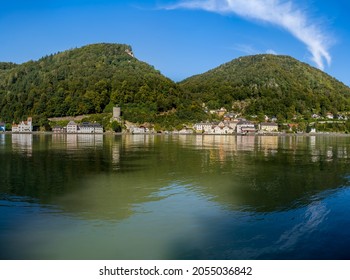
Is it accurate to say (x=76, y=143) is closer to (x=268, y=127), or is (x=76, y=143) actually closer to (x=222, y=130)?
(x=222, y=130)

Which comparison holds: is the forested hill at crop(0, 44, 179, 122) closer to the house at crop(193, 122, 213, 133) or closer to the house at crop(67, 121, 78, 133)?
the house at crop(67, 121, 78, 133)

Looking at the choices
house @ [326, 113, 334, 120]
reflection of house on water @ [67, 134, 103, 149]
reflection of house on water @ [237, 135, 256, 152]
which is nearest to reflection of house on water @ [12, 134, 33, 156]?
reflection of house on water @ [67, 134, 103, 149]

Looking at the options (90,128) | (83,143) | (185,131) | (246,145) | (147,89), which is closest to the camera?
(83,143)

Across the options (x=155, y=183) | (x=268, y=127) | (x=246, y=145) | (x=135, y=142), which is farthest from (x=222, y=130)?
(x=155, y=183)

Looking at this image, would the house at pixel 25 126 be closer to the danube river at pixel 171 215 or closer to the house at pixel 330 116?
the danube river at pixel 171 215

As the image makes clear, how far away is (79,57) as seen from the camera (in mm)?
153750

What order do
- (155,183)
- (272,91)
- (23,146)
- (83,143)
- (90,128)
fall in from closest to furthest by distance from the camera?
(155,183) → (23,146) → (83,143) → (90,128) → (272,91)

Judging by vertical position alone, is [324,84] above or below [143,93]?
above

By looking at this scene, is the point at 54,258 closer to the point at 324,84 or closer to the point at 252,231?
the point at 252,231

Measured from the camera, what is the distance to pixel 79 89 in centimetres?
11706

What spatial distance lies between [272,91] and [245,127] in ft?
135

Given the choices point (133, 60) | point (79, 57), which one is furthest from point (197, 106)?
point (79, 57)

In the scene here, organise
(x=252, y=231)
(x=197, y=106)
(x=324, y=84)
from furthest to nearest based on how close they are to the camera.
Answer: (x=324, y=84), (x=197, y=106), (x=252, y=231)
